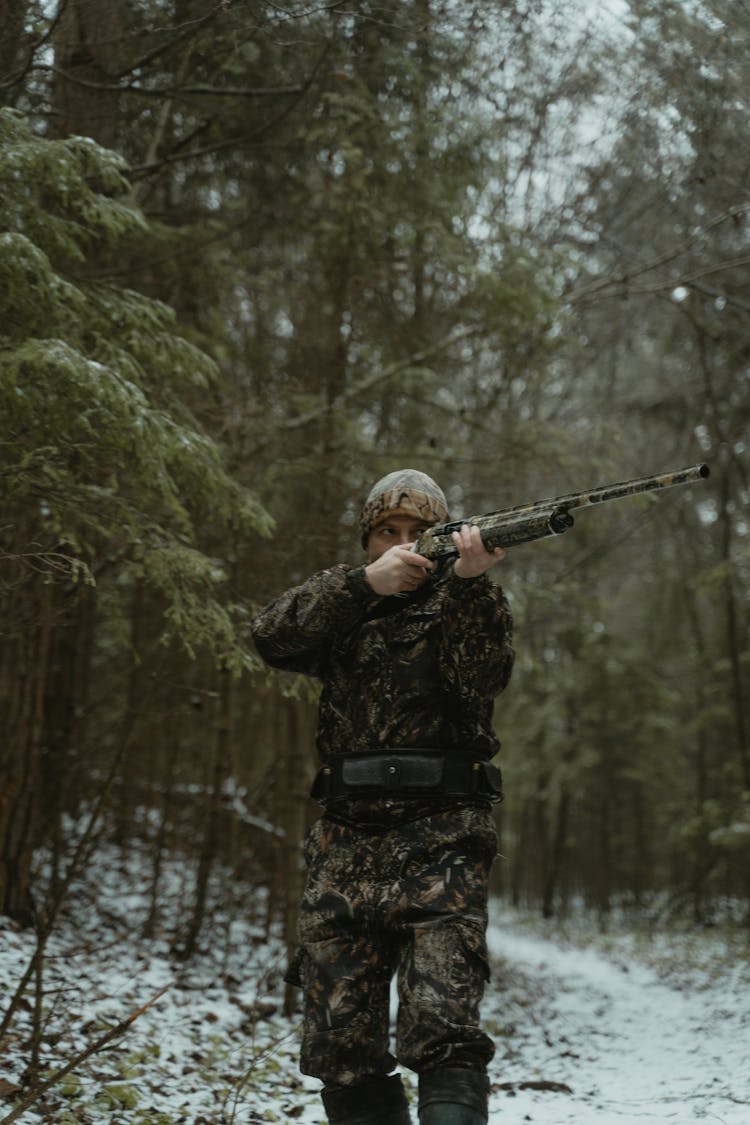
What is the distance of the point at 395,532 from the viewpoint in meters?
3.76

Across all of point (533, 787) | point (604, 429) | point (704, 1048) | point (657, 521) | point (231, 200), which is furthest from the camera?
point (533, 787)

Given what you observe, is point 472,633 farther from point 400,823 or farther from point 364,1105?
point 364,1105

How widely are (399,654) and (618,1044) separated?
6152 millimetres

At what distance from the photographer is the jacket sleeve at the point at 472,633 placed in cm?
330

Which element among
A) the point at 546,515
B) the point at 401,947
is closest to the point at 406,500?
the point at 546,515

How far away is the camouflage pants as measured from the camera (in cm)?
291

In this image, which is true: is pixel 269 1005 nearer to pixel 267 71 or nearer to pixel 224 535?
pixel 224 535

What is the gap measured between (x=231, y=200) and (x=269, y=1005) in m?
7.09

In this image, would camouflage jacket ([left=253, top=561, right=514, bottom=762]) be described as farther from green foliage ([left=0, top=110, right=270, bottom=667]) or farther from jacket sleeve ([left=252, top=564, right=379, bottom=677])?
green foliage ([left=0, top=110, right=270, bottom=667])

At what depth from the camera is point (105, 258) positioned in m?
7.25

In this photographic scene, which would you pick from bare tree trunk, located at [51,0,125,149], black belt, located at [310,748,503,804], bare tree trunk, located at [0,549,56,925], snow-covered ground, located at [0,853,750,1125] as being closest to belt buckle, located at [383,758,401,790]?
black belt, located at [310,748,503,804]

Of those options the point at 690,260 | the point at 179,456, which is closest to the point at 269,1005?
the point at 179,456

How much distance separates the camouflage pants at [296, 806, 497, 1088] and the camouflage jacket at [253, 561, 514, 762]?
306 mm

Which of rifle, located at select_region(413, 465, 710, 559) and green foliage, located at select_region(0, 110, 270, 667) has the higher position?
green foliage, located at select_region(0, 110, 270, 667)
